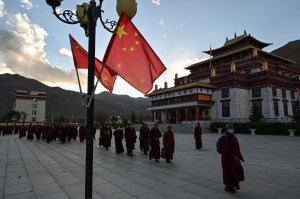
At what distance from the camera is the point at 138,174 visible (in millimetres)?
7125

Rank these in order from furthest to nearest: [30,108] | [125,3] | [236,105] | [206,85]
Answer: [30,108], [206,85], [236,105], [125,3]

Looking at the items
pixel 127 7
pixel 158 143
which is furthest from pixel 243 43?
pixel 127 7

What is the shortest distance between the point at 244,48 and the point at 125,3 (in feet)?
137

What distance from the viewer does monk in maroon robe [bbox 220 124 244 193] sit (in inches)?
207

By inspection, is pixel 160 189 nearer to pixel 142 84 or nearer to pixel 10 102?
pixel 142 84

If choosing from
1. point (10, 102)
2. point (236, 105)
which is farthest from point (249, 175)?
point (10, 102)

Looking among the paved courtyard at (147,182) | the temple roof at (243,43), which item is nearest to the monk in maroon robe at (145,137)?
the paved courtyard at (147,182)

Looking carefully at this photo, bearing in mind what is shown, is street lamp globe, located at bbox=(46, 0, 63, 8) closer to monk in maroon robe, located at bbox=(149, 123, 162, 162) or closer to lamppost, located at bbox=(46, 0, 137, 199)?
lamppost, located at bbox=(46, 0, 137, 199)

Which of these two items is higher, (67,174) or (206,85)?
(206,85)

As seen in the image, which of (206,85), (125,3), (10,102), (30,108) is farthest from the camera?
(10,102)

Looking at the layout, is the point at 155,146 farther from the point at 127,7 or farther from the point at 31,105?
the point at 31,105

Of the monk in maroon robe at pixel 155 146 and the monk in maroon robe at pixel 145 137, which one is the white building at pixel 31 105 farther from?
the monk in maroon robe at pixel 155 146

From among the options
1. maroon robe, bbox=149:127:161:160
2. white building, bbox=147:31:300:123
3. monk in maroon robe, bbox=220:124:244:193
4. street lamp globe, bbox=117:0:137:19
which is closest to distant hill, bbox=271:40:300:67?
white building, bbox=147:31:300:123

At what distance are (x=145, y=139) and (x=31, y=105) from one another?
276 ft
